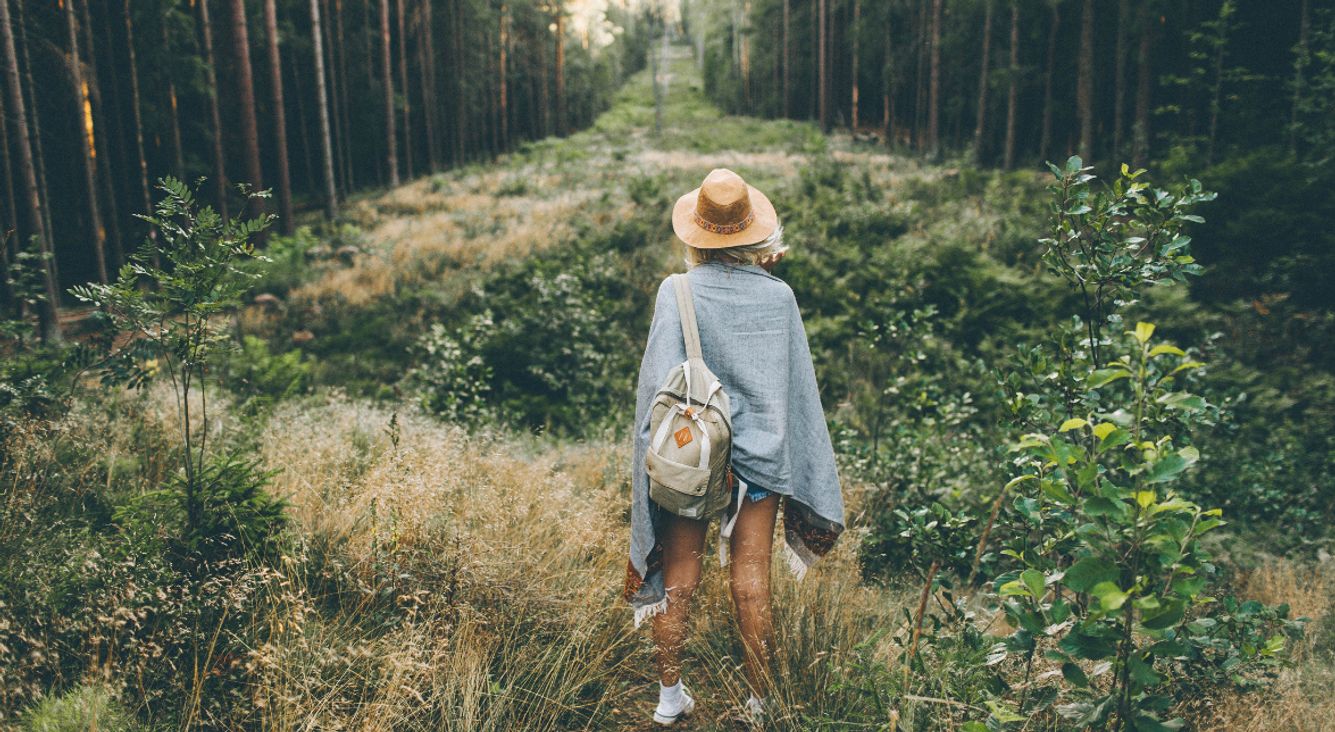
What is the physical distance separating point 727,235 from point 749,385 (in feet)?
1.97

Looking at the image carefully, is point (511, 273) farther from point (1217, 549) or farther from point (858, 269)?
point (1217, 549)

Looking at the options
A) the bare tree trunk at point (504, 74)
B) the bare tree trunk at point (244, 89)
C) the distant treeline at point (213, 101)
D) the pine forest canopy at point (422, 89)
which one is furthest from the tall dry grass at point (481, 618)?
the bare tree trunk at point (504, 74)

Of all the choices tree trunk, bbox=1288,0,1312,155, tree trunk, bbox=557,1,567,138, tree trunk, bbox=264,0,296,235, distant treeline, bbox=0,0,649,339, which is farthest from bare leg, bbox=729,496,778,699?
tree trunk, bbox=557,1,567,138

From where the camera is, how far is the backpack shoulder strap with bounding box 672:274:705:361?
2.77m

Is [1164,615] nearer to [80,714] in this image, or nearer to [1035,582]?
[1035,582]

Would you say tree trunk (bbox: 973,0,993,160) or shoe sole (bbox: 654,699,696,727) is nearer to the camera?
shoe sole (bbox: 654,699,696,727)

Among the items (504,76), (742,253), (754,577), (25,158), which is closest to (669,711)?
(754,577)

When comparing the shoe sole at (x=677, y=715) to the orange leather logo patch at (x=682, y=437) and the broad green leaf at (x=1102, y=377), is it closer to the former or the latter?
the orange leather logo patch at (x=682, y=437)

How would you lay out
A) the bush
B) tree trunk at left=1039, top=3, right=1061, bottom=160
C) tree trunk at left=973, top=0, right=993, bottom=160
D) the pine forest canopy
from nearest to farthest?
the bush
the pine forest canopy
tree trunk at left=973, top=0, right=993, bottom=160
tree trunk at left=1039, top=3, right=1061, bottom=160

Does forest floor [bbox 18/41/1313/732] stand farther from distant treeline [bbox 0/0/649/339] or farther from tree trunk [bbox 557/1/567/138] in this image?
tree trunk [bbox 557/1/567/138]

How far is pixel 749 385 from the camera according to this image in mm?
2850

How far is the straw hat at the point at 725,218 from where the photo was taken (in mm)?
2861

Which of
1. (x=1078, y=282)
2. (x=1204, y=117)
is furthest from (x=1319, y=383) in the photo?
(x=1204, y=117)

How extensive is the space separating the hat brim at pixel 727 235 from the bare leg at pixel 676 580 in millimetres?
1095
